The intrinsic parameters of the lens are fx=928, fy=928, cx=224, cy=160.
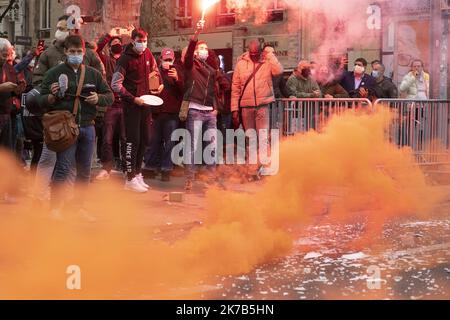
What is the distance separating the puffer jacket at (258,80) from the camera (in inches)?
520

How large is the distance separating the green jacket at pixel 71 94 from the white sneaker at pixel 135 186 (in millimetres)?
2650

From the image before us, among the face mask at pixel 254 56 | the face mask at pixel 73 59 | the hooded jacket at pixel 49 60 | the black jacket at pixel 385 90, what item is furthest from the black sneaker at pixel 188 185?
the black jacket at pixel 385 90

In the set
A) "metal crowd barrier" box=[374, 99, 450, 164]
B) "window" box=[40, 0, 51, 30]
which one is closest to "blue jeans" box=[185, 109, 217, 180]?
"metal crowd barrier" box=[374, 99, 450, 164]

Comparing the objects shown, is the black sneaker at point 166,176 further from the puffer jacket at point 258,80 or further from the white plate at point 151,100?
the white plate at point 151,100

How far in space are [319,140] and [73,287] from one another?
11.7ft

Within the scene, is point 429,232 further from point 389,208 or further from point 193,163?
point 193,163

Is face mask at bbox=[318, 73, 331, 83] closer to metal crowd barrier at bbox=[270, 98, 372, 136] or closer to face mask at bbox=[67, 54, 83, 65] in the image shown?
metal crowd barrier at bbox=[270, 98, 372, 136]

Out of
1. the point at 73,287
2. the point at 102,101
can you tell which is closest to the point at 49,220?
the point at 102,101

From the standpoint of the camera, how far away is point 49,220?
29.9 feet

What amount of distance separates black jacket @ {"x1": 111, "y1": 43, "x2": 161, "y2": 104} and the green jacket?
6.85ft

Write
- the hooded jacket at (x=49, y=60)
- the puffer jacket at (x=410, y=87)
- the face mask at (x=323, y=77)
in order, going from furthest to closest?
the puffer jacket at (x=410, y=87) < the face mask at (x=323, y=77) < the hooded jacket at (x=49, y=60)

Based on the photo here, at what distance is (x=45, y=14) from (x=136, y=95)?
1095 inches

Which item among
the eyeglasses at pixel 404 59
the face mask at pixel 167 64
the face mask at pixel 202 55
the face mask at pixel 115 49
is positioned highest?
the eyeglasses at pixel 404 59

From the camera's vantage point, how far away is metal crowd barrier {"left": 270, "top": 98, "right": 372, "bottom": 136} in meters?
13.1
